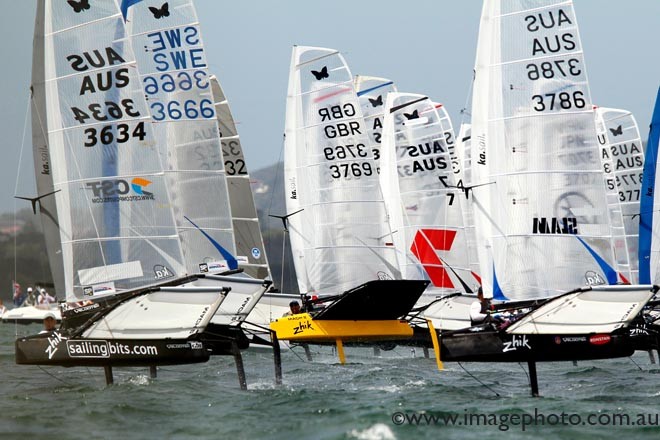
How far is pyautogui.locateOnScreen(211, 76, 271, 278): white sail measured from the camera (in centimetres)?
2542

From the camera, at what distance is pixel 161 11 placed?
21.3 m

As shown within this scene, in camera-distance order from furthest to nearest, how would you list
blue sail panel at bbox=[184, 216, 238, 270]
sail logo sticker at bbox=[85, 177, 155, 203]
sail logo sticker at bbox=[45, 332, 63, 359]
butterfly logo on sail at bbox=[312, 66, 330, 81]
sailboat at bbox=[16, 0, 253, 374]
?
butterfly logo on sail at bbox=[312, 66, 330, 81], blue sail panel at bbox=[184, 216, 238, 270], sail logo sticker at bbox=[85, 177, 155, 203], sailboat at bbox=[16, 0, 253, 374], sail logo sticker at bbox=[45, 332, 63, 359]

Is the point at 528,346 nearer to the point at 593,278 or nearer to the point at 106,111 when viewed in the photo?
the point at 593,278

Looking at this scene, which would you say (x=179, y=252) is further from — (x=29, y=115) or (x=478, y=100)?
(x=478, y=100)

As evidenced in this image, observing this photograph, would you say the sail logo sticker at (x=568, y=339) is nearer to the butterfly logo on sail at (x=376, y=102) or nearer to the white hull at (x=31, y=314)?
the butterfly logo on sail at (x=376, y=102)

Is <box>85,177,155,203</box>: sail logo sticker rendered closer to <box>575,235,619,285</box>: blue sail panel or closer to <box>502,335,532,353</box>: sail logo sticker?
<box>502,335,532,353</box>: sail logo sticker

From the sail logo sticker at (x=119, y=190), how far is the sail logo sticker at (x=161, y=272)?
102cm

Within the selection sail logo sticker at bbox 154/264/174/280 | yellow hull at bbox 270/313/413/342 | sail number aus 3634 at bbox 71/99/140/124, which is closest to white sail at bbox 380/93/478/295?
yellow hull at bbox 270/313/413/342

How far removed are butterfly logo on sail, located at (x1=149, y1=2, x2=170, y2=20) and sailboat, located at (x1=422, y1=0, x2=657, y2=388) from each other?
6106 millimetres

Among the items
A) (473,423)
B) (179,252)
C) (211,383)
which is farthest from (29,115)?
(473,423)

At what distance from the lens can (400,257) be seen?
81.4ft

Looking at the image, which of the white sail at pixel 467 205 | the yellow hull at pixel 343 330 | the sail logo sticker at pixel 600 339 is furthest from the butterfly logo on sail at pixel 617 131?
the sail logo sticker at pixel 600 339

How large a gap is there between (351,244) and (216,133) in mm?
3341

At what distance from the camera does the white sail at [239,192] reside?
83.4ft
